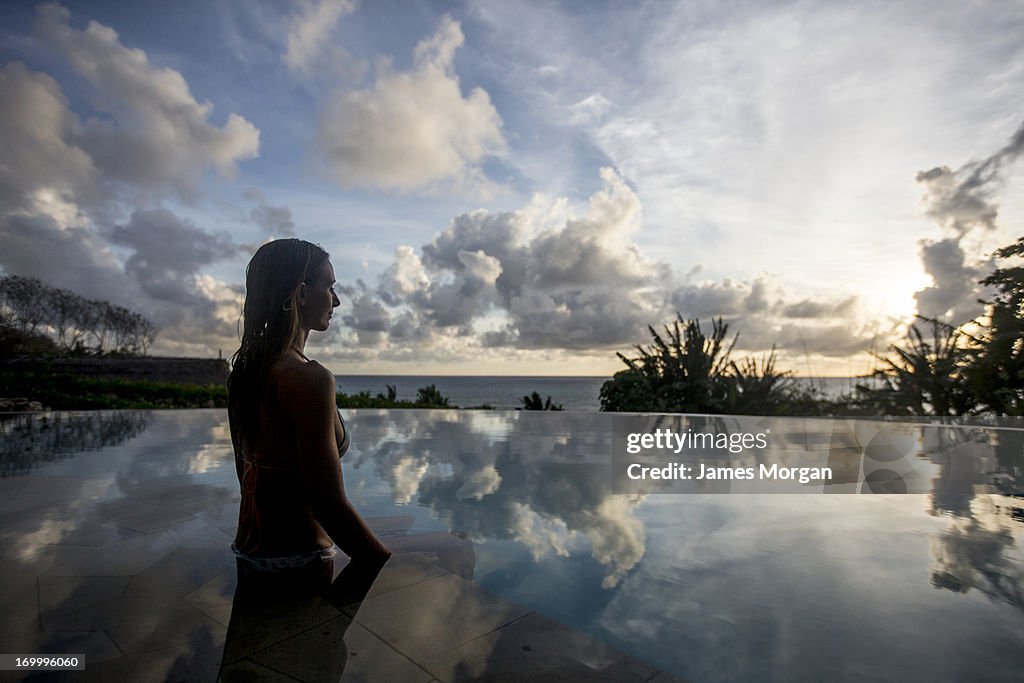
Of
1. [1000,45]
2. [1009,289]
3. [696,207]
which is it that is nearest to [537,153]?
[696,207]

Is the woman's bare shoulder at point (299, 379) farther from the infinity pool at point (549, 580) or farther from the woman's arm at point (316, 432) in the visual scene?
the infinity pool at point (549, 580)

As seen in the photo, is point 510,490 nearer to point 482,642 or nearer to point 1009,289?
point 482,642

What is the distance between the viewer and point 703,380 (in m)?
10.9

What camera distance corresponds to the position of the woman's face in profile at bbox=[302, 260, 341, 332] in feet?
7.49

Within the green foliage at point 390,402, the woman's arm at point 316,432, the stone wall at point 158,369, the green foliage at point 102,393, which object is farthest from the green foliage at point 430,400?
the stone wall at point 158,369

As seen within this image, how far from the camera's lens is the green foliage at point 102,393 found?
13500 millimetres

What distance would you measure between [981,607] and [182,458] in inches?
255

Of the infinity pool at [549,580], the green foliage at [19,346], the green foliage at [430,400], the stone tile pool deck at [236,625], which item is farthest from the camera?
the green foliage at [19,346]

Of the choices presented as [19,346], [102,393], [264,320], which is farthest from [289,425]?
[19,346]

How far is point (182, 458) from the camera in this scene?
18.6 ft

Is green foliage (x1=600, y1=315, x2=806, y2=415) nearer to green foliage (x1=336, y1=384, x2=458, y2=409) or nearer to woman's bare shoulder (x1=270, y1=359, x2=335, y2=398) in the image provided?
green foliage (x1=336, y1=384, x2=458, y2=409)

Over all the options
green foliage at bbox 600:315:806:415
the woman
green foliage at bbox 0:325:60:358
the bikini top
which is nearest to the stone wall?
green foliage at bbox 0:325:60:358

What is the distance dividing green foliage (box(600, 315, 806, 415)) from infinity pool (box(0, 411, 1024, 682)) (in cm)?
533

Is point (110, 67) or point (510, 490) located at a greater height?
point (110, 67)
